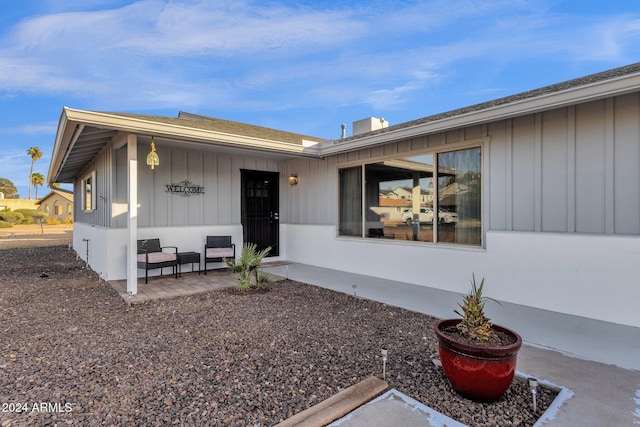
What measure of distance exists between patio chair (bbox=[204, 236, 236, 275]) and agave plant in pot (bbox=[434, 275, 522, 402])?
4851 mm

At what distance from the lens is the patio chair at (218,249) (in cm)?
625

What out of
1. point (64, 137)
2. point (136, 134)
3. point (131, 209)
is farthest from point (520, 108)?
point (64, 137)

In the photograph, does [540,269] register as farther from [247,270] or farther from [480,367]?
[247,270]

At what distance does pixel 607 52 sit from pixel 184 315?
10247mm

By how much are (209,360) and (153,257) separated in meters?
3.35

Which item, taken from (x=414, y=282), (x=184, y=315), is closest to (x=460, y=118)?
(x=414, y=282)

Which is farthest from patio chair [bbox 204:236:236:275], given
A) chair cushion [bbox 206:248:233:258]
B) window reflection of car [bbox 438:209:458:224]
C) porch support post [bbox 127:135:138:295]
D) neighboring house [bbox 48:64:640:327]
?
window reflection of car [bbox 438:209:458:224]

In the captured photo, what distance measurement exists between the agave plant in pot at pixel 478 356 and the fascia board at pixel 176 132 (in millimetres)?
4306

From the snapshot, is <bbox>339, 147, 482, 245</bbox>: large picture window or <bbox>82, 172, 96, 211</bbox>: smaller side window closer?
<bbox>339, 147, 482, 245</bbox>: large picture window

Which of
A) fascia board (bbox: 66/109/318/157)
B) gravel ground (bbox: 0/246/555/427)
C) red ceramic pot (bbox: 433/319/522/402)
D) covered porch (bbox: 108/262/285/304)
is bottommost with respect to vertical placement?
gravel ground (bbox: 0/246/555/427)

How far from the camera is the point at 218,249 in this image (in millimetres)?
6367

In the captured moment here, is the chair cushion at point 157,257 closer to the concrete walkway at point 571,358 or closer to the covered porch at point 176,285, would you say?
the covered porch at point 176,285

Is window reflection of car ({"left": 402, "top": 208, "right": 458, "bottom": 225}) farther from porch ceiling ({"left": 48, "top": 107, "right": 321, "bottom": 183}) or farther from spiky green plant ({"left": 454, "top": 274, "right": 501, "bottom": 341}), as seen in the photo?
spiky green plant ({"left": 454, "top": 274, "right": 501, "bottom": 341})

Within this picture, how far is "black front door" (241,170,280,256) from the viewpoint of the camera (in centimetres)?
727
